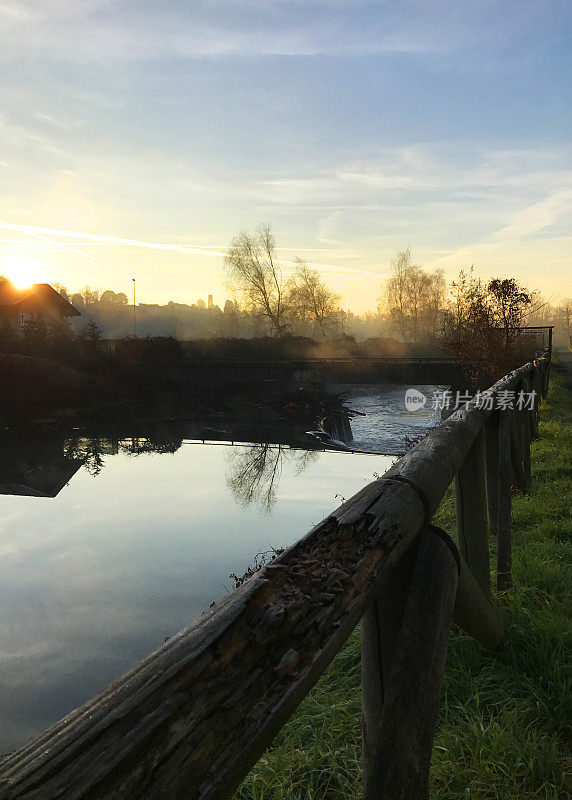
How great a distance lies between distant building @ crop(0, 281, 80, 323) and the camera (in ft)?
161

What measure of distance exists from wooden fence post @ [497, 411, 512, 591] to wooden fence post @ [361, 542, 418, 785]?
2703mm

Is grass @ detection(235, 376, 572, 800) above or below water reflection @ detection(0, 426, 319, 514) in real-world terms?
above

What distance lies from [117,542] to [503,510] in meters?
9.46

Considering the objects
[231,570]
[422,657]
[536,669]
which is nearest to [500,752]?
[536,669]

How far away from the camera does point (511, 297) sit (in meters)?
16.1

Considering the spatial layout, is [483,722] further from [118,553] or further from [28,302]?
[28,302]

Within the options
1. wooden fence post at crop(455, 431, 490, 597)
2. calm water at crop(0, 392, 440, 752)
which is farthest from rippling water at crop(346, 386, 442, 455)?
wooden fence post at crop(455, 431, 490, 597)

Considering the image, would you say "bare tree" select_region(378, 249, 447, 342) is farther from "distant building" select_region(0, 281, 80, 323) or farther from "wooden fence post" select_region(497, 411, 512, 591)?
"wooden fence post" select_region(497, 411, 512, 591)

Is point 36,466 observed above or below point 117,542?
below

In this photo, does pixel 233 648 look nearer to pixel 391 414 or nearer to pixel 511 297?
pixel 511 297

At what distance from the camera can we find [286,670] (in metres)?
0.96

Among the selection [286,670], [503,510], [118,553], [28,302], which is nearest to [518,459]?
[503,510]

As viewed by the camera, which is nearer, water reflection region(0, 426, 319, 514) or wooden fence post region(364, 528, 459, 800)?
wooden fence post region(364, 528, 459, 800)

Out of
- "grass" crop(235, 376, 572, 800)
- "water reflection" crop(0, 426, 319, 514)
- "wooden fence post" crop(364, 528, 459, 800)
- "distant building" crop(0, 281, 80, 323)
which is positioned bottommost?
"water reflection" crop(0, 426, 319, 514)
